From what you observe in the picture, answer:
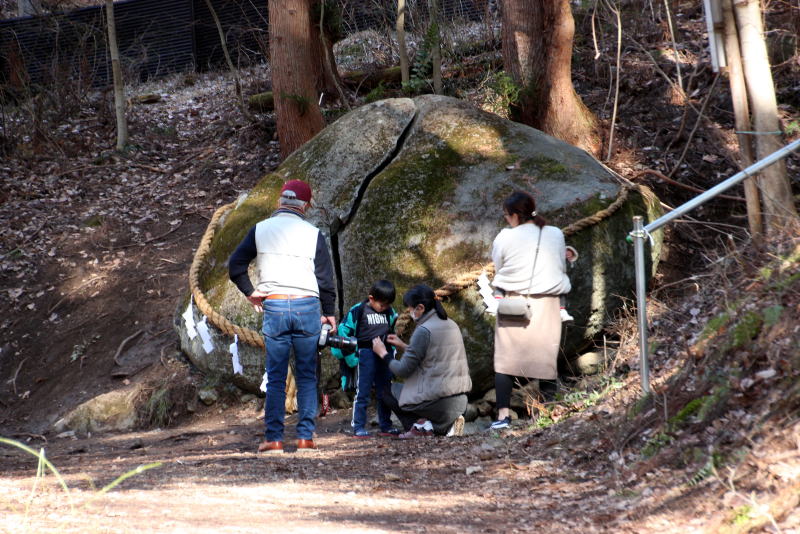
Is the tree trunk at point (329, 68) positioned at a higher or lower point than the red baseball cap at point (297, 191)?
higher

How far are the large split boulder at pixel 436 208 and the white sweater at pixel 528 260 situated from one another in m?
0.95

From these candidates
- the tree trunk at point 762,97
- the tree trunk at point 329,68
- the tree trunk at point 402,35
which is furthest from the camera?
the tree trunk at point 329,68

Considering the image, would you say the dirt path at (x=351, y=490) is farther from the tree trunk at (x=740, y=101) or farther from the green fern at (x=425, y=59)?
the green fern at (x=425, y=59)

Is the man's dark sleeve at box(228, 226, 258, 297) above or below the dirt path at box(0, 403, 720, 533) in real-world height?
above

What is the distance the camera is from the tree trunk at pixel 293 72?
10516mm

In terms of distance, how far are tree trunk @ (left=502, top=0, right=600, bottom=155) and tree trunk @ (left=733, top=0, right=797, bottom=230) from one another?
13.1 feet

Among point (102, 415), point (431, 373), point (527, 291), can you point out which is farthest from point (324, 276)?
point (102, 415)

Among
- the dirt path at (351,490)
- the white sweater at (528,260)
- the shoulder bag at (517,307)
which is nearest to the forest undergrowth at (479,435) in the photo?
the dirt path at (351,490)

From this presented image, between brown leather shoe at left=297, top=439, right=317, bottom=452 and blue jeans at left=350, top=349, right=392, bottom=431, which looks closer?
brown leather shoe at left=297, top=439, right=317, bottom=452

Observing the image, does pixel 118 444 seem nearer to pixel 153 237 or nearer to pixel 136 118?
pixel 153 237

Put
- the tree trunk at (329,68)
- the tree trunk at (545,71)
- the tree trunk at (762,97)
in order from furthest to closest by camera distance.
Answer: the tree trunk at (329,68)
the tree trunk at (545,71)
the tree trunk at (762,97)

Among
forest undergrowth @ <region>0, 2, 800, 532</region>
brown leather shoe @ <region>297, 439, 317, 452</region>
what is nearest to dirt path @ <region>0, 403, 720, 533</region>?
forest undergrowth @ <region>0, 2, 800, 532</region>

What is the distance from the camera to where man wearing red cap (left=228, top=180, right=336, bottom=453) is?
5.62m

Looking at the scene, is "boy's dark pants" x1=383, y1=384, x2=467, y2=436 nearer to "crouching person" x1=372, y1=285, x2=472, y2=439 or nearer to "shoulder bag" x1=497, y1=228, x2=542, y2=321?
"crouching person" x1=372, y1=285, x2=472, y2=439
